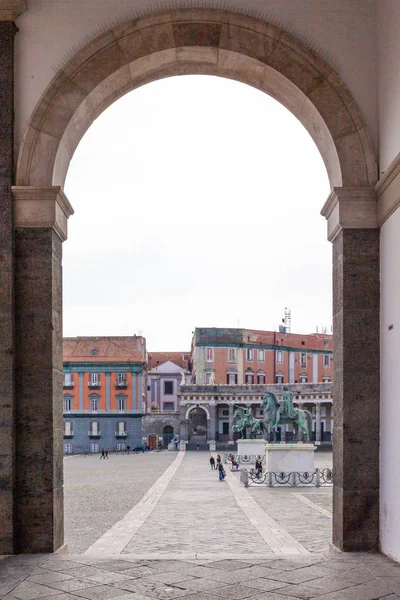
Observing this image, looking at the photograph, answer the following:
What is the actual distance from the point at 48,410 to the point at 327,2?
4.85 metres

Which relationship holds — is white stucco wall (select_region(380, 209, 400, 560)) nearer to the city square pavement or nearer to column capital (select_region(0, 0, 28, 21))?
the city square pavement

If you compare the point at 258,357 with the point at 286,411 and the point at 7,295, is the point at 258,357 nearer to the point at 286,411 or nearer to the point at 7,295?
the point at 286,411

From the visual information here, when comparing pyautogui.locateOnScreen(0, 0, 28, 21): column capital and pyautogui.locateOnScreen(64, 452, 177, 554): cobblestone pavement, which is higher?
pyautogui.locateOnScreen(0, 0, 28, 21): column capital

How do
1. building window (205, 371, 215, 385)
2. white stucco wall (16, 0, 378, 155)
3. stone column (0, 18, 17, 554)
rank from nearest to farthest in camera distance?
stone column (0, 18, 17, 554), white stucco wall (16, 0, 378, 155), building window (205, 371, 215, 385)

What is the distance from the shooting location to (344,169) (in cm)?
807

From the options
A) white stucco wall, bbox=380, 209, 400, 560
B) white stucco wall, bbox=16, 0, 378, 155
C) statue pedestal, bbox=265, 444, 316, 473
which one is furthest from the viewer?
statue pedestal, bbox=265, 444, 316, 473

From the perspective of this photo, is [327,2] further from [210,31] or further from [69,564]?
[69,564]

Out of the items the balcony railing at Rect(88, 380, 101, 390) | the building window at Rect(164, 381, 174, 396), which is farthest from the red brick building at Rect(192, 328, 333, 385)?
the building window at Rect(164, 381, 174, 396)

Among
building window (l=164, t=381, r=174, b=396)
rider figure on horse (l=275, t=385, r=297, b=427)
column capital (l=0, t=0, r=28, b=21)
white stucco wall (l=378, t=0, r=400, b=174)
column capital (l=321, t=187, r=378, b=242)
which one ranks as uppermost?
column capital (l=0, t=0, r=28, b=21)

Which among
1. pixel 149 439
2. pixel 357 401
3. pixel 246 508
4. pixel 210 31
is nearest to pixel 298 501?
pixel 246 508

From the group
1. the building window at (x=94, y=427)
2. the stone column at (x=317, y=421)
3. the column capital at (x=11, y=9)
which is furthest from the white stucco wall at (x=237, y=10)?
the building window at (x=94, y=427)

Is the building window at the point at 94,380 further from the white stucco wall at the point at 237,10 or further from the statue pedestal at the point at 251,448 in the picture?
the white stucco wall at the point at 237,10

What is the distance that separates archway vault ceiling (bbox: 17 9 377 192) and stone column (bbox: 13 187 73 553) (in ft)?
1.22

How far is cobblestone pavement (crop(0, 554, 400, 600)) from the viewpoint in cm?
604
